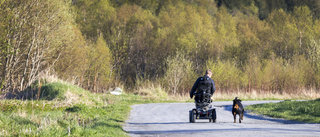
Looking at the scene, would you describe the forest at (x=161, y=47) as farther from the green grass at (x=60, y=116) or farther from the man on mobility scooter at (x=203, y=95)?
the man on mobility scooter at (x=203, y=95)

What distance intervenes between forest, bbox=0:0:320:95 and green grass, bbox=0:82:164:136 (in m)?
12.6

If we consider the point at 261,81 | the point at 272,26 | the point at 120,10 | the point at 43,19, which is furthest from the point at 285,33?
the point at 43,19

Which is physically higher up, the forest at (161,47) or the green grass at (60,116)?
the forest at (161,47)

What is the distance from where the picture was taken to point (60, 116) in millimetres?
13945

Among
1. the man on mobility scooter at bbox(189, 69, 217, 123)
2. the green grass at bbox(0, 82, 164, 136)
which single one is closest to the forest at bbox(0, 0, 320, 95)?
the green grass at bbox(0, 82, 164, 136)

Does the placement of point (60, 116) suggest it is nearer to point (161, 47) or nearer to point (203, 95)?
point (203, 95)

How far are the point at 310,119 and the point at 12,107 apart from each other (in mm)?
12337

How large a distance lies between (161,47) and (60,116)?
50806 mm

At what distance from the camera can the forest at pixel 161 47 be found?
36000 mm

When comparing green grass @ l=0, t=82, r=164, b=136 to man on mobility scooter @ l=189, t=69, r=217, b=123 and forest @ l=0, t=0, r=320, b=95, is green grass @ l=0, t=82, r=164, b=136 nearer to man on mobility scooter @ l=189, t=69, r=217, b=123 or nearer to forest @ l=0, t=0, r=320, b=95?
man on mobility scooter @ l=189, t=69, r=217, b=123

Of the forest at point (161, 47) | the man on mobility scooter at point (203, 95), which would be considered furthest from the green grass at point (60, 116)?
the forest at point (161, 47)

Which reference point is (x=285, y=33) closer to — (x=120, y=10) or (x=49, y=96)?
(x=120, y=10)

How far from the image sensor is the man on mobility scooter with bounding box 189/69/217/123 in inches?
534

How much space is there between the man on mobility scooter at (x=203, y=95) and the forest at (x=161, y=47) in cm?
2129
